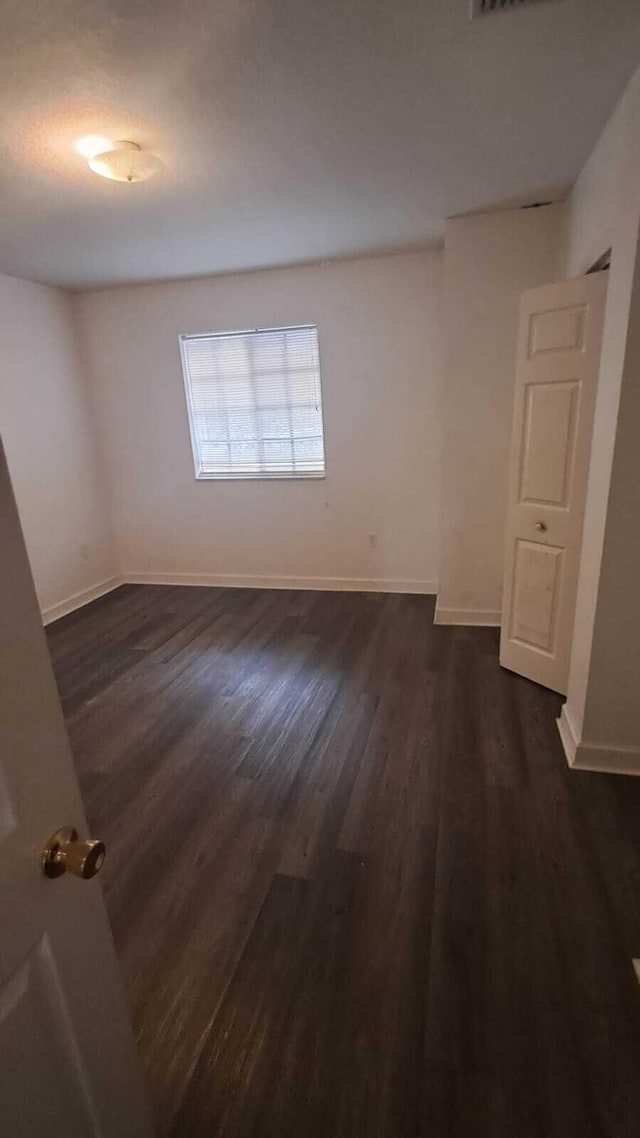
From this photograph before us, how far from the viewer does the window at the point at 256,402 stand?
409 centimetres

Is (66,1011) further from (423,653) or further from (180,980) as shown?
(423,653)

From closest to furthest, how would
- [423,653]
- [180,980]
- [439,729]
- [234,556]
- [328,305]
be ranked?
[180,980]
[439,729]
[423,653]
[328,305]
[234,556]

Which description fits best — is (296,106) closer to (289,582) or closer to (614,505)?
(614,505)

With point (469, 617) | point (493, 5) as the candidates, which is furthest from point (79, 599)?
point (493, 5)

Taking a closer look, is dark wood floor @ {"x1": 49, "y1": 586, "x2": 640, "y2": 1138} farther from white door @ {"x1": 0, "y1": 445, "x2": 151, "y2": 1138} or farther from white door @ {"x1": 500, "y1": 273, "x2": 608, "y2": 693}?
white door @ {"x1": 0, "y1": 445, "x2": 151, "y2": 1138}

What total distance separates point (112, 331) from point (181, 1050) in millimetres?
4707

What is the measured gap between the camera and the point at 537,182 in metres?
2.59

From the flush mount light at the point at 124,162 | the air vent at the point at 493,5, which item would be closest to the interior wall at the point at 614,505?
the air vent at the point at 493,5

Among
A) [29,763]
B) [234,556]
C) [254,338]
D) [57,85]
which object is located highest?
[57,85]

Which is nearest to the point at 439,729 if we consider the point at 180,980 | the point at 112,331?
the point at 180,980

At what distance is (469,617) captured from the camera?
11.8 feet

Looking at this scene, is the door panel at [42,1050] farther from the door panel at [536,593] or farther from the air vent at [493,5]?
the door panel at [536,593]

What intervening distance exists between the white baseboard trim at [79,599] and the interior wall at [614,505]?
3822 millimetres

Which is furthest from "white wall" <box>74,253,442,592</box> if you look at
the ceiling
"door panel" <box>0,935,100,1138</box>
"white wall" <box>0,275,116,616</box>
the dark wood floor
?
"door panel" <box>0,935,100,1138</box>
